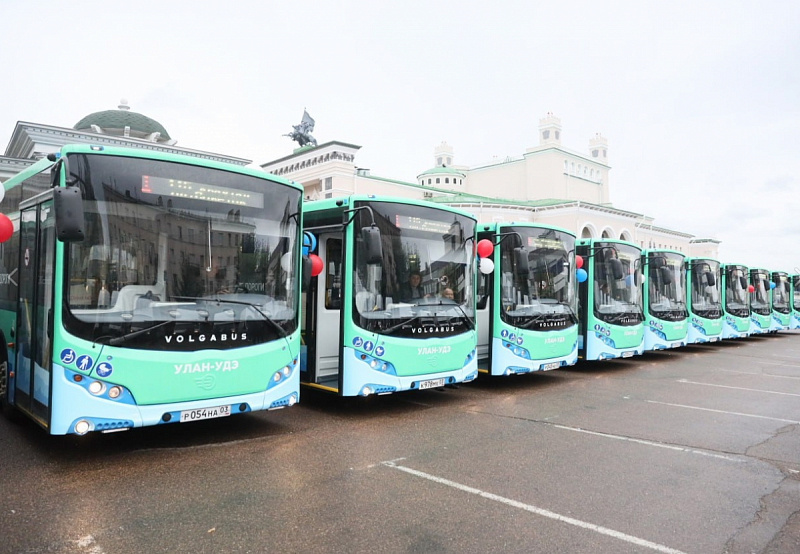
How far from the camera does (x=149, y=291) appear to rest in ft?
17.8

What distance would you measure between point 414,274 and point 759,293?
19532mm

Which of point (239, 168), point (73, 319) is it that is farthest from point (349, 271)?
point (73, 319)

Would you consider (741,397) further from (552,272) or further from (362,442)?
(362,442)

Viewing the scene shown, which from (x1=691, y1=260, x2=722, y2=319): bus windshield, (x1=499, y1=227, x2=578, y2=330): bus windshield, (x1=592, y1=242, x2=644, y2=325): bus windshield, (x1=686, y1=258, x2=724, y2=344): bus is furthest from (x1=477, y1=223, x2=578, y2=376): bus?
(x1=691, y1=260, x2=722, y2=319): bus windshield

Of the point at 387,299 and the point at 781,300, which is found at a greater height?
the point at 387,299

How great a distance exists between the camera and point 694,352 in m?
17.5

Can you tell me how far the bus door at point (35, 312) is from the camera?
5.32 metres

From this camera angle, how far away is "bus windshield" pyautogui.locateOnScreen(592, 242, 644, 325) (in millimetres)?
12203

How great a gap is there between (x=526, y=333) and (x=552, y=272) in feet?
4.58

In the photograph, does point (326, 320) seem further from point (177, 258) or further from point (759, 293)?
point (759, 293)

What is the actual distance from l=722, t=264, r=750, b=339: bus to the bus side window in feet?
50.3

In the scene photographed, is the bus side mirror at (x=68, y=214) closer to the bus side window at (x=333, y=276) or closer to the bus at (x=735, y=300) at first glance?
the bus side window at (x=333, y=276)

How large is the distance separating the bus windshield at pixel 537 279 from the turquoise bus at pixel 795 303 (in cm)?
2019

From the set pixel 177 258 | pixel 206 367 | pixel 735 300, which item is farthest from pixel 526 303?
pixel 735 300
